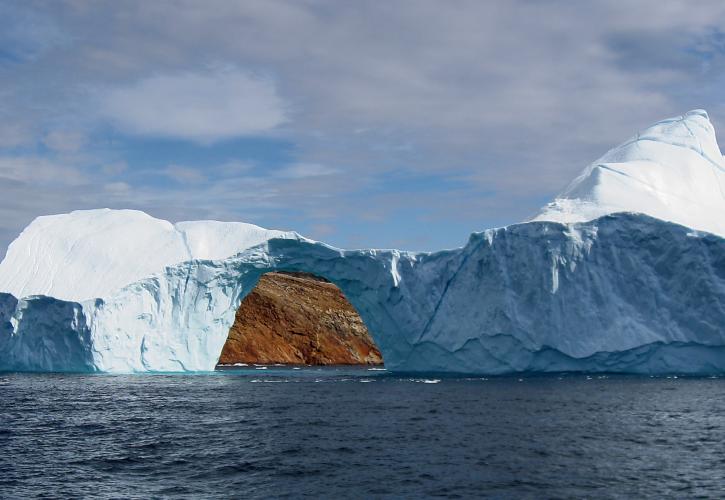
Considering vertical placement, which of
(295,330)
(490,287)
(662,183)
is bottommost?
(295,330)

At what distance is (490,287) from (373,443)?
15.5 m

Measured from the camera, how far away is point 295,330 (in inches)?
2699

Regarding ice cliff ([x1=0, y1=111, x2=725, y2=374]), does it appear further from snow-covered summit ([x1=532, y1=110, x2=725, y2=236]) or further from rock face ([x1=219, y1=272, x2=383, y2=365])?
rock face ([x1=219, y1=272, x2=383, y2=365])

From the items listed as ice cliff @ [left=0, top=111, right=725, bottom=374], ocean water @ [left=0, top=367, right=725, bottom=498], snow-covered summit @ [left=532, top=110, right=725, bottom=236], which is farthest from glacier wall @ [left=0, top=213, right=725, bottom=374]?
ocean water @ [left=0, top=367, right=725, bottom=498]

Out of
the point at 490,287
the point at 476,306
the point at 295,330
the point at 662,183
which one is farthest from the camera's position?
the point at 295,330

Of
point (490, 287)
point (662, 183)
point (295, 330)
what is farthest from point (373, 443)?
point (295, 330)

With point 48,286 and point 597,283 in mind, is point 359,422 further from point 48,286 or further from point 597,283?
point 48,286

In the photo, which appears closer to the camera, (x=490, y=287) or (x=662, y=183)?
(x=490, y=287)

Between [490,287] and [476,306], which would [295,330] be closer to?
→ [476,306]

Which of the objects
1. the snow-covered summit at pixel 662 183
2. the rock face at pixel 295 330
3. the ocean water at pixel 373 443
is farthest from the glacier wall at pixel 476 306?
the rock face at pixel 295 330

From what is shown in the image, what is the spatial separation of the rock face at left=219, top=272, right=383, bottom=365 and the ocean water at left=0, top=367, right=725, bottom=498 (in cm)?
3926

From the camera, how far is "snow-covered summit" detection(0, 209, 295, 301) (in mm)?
32562

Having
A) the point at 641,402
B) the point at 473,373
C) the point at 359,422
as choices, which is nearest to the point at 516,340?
the point at 473,373

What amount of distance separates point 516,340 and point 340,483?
59.9ft
